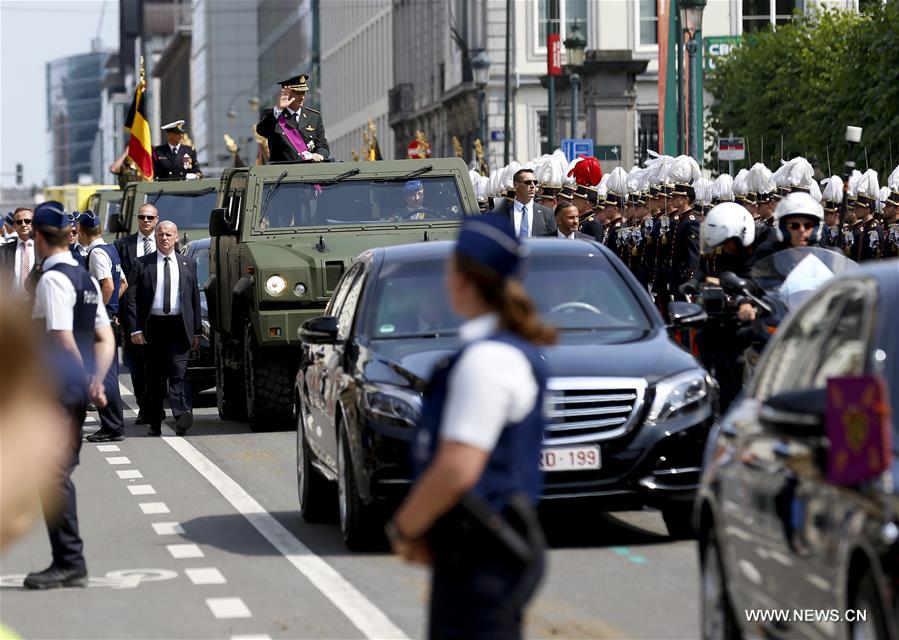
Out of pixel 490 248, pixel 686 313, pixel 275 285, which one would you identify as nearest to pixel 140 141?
pixel 275 285

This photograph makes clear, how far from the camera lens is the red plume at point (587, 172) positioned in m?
31.4

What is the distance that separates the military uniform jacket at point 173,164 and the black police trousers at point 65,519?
66.9ft

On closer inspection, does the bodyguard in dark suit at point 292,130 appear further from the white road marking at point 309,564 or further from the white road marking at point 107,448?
the white road marking at point 309,564

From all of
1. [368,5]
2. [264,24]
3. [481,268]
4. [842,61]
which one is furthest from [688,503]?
[264,24]

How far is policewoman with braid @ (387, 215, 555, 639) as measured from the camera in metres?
5.43

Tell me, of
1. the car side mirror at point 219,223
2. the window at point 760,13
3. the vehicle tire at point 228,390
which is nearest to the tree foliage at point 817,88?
the window at point 760,13

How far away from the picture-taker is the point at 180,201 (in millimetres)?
28719

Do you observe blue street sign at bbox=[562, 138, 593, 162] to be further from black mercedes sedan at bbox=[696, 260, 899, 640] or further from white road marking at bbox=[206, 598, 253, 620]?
black mercedes sedan at bbox=[696, 260, 899, 640]

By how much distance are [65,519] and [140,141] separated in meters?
26.1

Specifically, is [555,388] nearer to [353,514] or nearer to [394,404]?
[394,404]

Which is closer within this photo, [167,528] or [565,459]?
[565,459]

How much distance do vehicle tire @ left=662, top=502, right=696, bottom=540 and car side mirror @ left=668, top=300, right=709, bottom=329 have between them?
103cm

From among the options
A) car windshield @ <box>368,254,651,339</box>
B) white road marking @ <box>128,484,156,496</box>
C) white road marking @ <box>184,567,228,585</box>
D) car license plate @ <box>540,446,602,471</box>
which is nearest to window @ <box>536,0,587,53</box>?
white road marking @ <box>128,484,156,496</box>

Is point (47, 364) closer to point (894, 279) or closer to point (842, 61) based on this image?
point (894, 279)
